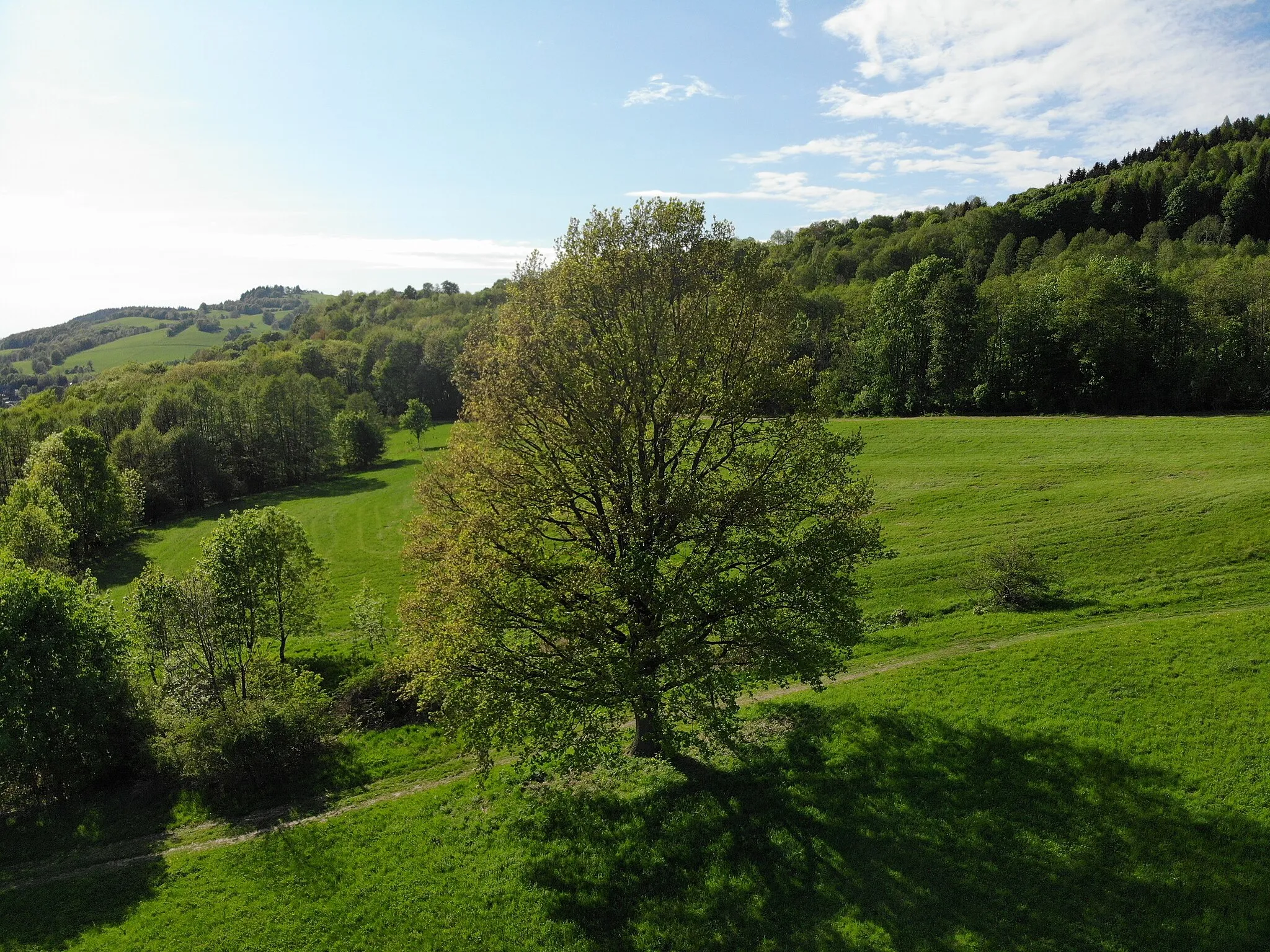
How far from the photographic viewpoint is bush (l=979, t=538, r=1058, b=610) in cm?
3103

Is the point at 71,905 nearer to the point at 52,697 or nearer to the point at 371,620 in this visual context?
the point at 52,697

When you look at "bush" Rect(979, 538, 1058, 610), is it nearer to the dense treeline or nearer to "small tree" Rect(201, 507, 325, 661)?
the dense treeline

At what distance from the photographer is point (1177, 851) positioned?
15055 mm

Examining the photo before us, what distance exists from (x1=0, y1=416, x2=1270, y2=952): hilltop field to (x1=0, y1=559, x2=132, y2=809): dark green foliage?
6.07ft

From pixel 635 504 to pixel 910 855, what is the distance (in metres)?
11.0

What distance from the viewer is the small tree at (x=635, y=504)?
1833 cm

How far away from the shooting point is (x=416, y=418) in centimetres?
11450

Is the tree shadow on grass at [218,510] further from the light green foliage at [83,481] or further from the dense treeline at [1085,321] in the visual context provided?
the dense treeline at [1085,321]

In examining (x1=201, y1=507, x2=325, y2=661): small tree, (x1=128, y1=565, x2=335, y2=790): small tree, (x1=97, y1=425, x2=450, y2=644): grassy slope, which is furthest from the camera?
(x1=97, y1=425, x2=450, y2=644): grassy slope

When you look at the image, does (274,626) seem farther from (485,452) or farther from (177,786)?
(485,452)

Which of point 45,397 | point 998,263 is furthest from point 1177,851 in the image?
point 45,397

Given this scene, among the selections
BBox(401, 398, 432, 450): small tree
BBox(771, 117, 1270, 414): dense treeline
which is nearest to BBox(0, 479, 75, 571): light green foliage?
BBox(771, 117, 1270, 414): dense treeline

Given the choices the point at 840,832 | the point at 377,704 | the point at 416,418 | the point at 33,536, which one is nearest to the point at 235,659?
the point at 377,704

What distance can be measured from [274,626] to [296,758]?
413 inches
